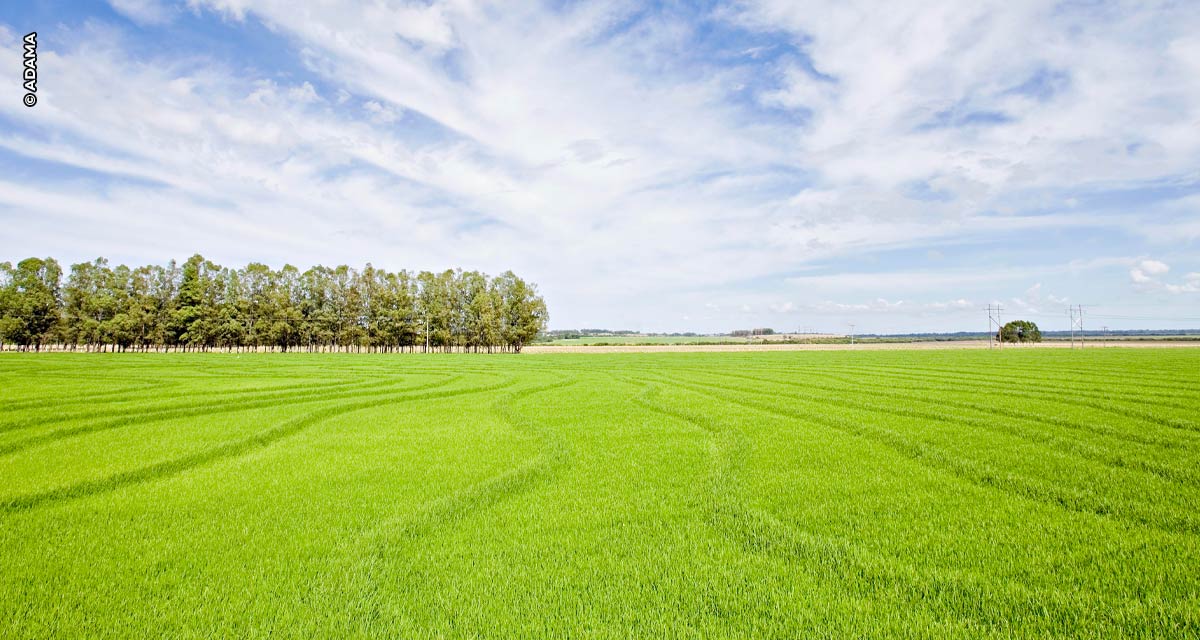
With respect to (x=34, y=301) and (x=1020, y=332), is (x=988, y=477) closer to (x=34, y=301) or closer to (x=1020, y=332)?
(x=34, y=301)

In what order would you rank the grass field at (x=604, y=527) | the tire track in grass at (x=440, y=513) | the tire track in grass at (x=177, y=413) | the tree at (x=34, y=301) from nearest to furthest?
the grass field at (x=604, y=527) → the tire track in grass at (x=440, y=513) → the tire track in grass at (x=177, y=413) → the tree at (x=34, y=301)

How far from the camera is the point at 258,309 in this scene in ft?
323

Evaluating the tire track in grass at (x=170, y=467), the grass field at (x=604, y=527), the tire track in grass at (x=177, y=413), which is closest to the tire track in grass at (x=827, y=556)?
the grass field at (x=604, y=527)

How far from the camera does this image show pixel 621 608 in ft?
17.9

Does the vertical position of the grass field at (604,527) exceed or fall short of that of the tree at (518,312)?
it falls short

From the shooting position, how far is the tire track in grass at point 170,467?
9.11m

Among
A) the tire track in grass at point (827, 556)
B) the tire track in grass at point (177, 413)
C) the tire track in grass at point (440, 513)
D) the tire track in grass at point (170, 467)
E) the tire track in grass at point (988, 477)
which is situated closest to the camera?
the tire track in grass at point (827, 556)

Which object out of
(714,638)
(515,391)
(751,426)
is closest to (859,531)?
(714,638)

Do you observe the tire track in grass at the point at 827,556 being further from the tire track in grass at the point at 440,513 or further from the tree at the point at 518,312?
the tree at the point at 518,312

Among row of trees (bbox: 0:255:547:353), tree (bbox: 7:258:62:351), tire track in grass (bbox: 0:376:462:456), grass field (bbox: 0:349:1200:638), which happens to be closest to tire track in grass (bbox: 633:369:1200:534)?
grass field (bbox: 0:349:1200:638)

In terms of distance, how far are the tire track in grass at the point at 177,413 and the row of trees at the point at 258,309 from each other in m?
79.1

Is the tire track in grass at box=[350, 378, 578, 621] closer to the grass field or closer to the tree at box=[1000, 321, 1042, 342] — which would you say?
the grass field

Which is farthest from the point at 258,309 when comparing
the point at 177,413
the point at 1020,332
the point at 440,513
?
the point at 1020,332

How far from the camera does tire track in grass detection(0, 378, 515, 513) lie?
29.9ft
